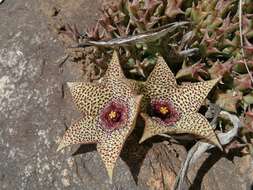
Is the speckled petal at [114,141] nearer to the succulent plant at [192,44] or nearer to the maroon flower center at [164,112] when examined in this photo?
the maroon flower center at [164,112]

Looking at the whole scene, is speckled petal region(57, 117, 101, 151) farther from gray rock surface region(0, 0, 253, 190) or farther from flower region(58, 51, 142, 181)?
gray rock surface region(0, 0, 253, 190)

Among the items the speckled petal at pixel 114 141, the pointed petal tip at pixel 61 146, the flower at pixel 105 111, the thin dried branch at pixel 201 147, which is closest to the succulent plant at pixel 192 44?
the thin dried branch at pixel 201 147

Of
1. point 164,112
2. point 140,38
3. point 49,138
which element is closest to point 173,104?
point 164,112

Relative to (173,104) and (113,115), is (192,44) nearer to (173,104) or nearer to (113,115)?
(173,104)

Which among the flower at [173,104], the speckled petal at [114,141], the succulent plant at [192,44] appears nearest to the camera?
the speckled petal at [114,141]

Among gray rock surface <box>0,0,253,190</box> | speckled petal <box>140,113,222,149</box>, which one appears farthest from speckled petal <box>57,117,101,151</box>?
speckled petal <box>140,113,222,149</box>

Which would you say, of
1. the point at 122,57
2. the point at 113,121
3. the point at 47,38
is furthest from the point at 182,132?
the point at 47,38
